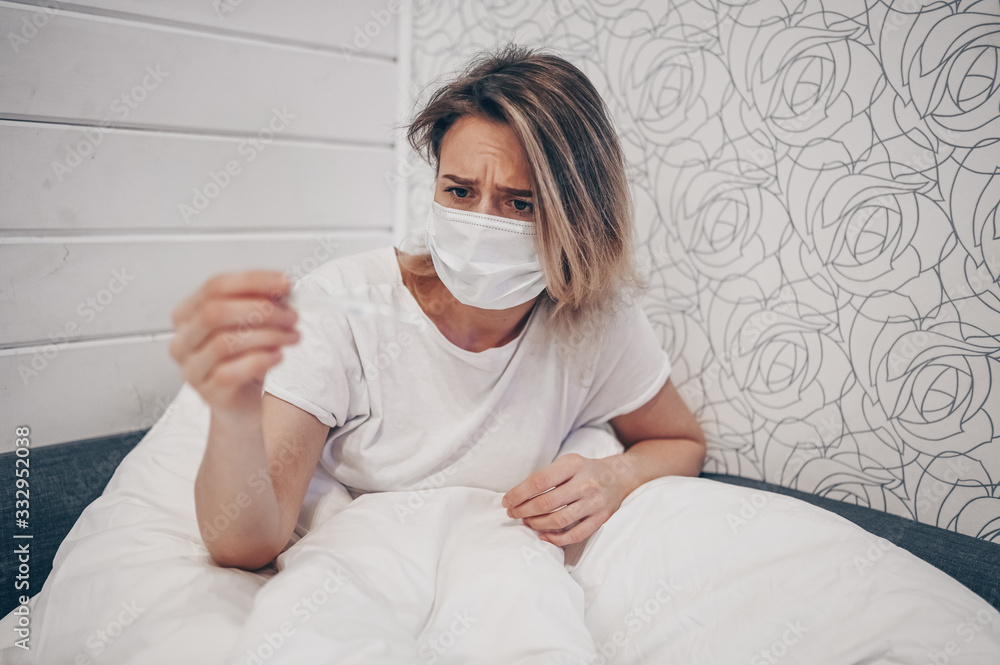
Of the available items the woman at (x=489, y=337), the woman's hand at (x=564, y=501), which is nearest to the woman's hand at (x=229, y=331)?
the woman at (x=489, y=337)

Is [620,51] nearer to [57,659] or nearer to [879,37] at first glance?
[879,37]

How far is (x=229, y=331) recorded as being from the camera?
0.55 meters

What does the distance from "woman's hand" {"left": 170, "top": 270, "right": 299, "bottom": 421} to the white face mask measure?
374 mm

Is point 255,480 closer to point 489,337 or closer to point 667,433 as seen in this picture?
point 489,337

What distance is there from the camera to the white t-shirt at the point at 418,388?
0.94 m

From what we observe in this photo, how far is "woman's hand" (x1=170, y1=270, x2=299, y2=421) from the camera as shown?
21.7 inches

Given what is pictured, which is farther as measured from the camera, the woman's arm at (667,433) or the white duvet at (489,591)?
the woman's arm at (667,433)

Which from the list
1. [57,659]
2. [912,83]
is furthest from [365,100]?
[57,659]

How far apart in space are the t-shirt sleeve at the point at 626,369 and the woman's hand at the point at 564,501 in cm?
21

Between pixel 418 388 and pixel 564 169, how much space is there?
0.40 m

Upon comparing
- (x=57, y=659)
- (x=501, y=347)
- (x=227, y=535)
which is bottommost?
(x=57, y=659)

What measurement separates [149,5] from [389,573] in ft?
3.68

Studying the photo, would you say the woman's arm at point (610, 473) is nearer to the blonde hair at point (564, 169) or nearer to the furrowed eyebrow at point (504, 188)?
the blonde hair at point (564, 169)

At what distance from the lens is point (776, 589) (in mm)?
805
